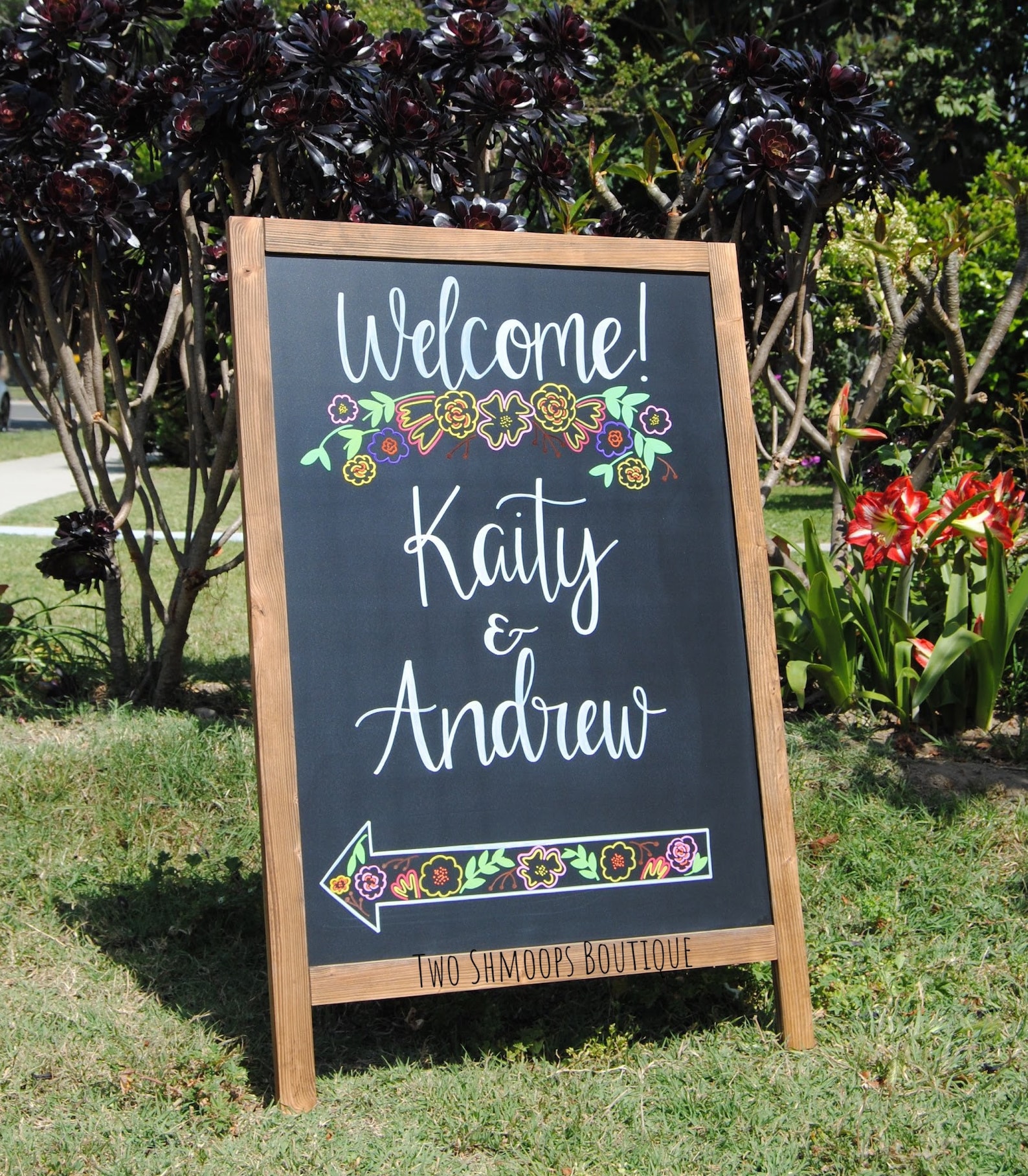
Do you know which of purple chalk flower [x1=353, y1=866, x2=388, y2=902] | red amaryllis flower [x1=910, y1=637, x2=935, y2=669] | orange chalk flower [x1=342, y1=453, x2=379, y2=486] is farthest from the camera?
red amaryllis flower [x1=910, y1=637, x2=935, y2=669]

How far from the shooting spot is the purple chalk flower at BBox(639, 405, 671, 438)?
271cm

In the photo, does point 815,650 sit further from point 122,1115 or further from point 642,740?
point 122,1115

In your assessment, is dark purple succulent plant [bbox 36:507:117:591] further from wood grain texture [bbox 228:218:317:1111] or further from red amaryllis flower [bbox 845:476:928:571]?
red amaryllis flower [bbox 845:476:928:571]

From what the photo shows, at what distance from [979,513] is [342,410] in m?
2.27

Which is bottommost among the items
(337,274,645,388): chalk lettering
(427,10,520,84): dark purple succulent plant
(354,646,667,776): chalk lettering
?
(354,646,667,776): chalk lettering

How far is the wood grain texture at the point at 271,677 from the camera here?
7.70 ft

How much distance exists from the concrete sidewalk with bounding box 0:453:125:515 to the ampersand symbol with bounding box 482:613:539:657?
834cm

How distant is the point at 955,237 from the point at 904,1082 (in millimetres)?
3190

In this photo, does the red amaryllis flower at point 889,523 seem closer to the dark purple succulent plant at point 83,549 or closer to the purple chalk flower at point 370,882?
the purple chalk flower at point 370,882

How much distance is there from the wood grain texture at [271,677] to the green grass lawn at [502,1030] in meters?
0.20

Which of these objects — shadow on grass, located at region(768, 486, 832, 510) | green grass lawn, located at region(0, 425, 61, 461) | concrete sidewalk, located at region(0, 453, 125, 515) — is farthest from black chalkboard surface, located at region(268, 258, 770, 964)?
green grass lawn, located at region(0, 425, 61, 461)

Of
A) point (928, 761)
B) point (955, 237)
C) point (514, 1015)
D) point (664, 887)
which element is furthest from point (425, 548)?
point (955, 237)

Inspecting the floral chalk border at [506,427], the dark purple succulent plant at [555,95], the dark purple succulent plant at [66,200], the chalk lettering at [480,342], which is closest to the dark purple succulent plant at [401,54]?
the dark purple succulent plant at [555,95]

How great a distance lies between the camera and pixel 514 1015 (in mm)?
2818
